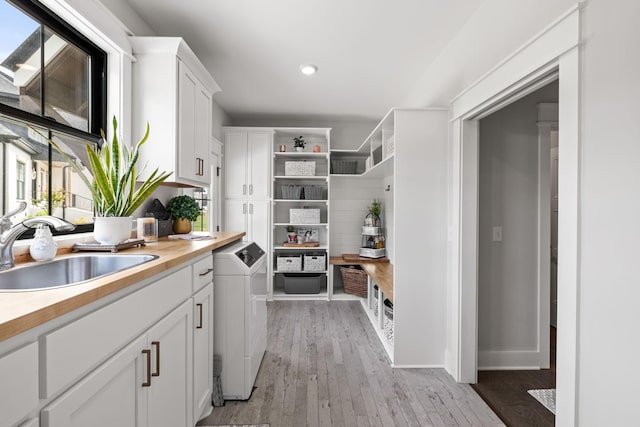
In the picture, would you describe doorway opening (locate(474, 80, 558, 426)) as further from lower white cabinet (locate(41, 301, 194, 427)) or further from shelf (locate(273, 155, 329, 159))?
shelf (locate(273, 155, 329, 159))

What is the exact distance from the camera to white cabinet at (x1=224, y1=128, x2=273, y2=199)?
13.8ft

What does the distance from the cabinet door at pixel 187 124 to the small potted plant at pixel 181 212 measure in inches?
11.9

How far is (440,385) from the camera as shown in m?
2.21

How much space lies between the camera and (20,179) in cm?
143

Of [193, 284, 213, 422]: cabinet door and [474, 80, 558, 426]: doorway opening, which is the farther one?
[474, 80, 558, 426]: doorway opening

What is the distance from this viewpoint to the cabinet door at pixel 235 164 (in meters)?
4.20

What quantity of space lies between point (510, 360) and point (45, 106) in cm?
341

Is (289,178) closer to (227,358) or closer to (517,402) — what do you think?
(227,358)

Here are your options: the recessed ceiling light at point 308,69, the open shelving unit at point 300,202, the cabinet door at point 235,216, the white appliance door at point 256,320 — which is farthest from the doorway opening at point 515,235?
the cabinet door at point 235,216

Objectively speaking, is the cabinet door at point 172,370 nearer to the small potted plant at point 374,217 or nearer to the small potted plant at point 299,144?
the small potted plant at point 374,217

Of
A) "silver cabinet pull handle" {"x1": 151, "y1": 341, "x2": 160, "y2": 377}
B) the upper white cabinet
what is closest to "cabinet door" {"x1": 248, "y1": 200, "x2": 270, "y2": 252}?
the upper white cabinet

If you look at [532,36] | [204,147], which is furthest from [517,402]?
[204,147]

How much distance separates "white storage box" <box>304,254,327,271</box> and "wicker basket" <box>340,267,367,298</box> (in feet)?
0.95

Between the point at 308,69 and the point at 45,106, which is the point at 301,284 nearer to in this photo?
the point at 308,69
